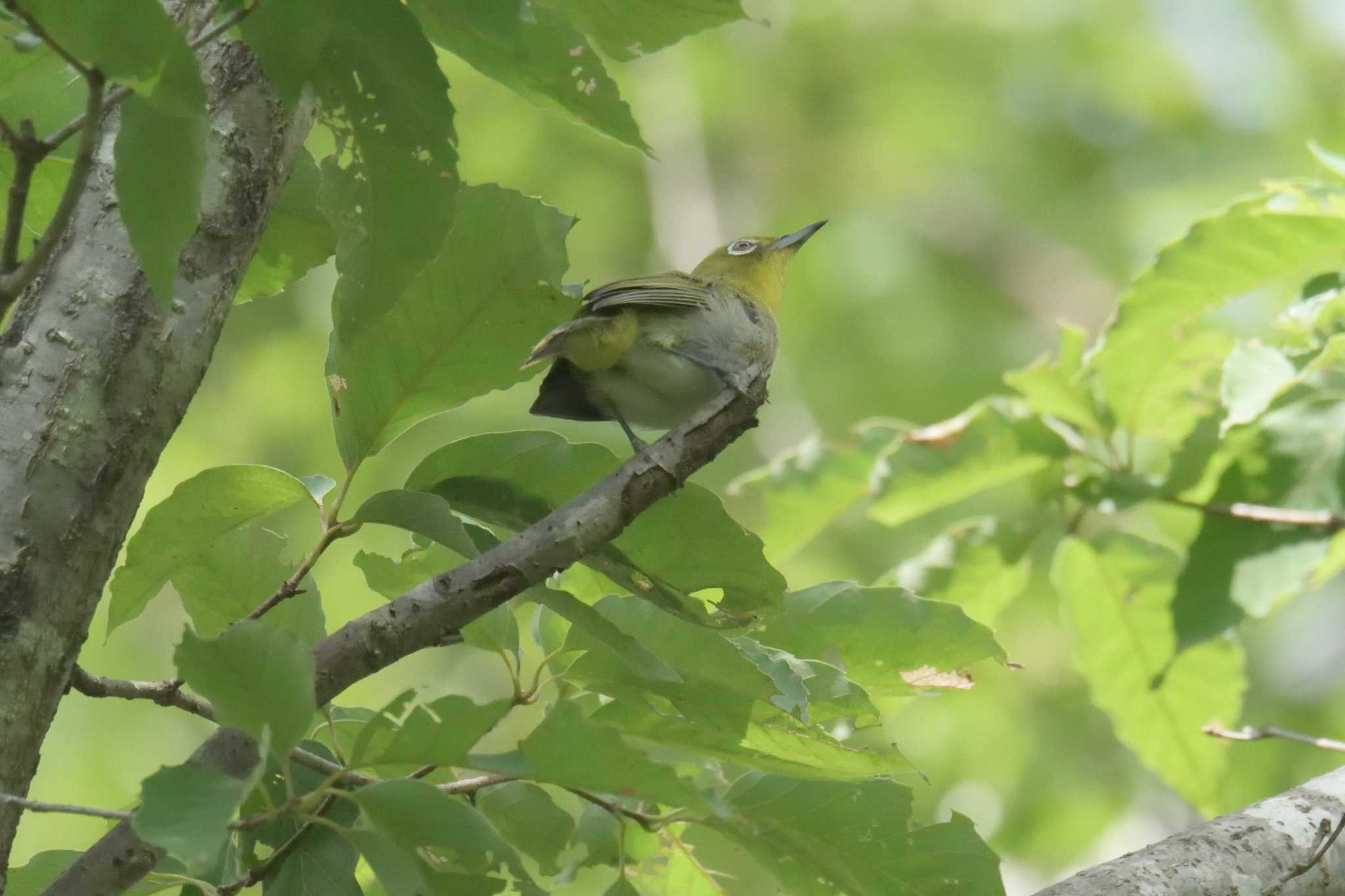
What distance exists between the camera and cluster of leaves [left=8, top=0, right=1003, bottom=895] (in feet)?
4.52

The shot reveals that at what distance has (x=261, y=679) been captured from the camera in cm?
138

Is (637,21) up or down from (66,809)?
up

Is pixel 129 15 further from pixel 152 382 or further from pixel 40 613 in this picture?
pixel 40 613

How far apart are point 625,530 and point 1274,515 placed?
201 cm

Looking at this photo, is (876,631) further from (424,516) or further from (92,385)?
(92,385)

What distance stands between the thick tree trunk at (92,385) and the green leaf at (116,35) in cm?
71

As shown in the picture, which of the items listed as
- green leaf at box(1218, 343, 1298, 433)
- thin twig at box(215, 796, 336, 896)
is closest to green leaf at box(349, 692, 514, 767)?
thin twig at box(215, 796, 336, 896)

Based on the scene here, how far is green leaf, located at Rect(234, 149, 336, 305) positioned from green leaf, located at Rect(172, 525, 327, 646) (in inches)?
17.9

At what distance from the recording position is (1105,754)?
7406 millimetres

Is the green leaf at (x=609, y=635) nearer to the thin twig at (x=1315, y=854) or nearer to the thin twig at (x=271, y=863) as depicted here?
the thin twig at (x=271, y=863)

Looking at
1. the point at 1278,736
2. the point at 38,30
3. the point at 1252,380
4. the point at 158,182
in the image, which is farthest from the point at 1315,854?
the point at 38,30

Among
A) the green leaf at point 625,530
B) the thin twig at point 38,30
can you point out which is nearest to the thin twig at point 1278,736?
the green leaf at point 625,530

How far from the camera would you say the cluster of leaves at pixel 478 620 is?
1.38 meters

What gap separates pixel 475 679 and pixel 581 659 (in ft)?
A: 19.5
